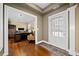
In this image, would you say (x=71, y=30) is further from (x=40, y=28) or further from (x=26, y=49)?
(x=26, y=49)

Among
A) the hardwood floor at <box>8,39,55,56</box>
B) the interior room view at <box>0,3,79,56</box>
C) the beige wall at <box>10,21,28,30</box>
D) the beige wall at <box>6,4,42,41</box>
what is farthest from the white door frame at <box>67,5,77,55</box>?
the beige wall at <box>10,21,28,30</box>

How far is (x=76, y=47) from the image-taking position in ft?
4.88

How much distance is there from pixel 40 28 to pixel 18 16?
0.47 m

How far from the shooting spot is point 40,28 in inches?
64.6

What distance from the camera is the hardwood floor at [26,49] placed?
150 centimetres

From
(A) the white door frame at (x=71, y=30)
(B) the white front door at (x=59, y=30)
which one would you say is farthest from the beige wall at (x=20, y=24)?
(A) the white door frame at (x=71, y=30)

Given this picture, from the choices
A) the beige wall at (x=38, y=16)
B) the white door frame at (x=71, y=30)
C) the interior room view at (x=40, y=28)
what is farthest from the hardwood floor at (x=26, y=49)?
the white door frame at (x=71, y=30)

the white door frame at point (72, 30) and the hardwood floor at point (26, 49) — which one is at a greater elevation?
the white door frame at point (72, 30)

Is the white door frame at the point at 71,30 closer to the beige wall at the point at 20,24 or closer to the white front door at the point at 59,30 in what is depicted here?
the white front door at the point at 59,30

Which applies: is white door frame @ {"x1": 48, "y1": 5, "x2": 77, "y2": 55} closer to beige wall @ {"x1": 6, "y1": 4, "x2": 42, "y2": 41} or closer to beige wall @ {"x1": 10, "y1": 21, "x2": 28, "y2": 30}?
beige wall @ {"x1": 6, "y1": 4, "x2": 42, "y2": 41}

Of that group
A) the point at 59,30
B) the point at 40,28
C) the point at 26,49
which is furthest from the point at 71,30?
the point at 26,49

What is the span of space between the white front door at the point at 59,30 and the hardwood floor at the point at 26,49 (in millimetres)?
231

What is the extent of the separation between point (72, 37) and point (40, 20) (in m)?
0.66

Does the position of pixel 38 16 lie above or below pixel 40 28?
above
